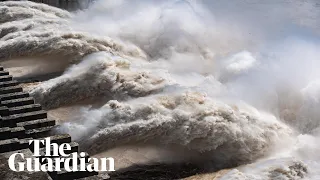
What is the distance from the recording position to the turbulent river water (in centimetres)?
752

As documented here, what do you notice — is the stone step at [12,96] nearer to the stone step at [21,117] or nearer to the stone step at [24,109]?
the stone step at [24,109]

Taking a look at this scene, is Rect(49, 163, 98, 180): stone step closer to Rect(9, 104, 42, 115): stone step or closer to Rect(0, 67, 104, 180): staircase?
Rect(0, 67, 104, 180): staircase

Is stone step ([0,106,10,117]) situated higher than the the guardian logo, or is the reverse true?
stone step ([0,106,10,117])

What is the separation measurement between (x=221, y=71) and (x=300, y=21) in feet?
29.2

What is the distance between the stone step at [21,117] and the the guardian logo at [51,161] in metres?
0.79

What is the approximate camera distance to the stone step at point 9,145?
17.8 feet

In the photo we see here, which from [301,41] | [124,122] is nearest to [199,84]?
[124,122]

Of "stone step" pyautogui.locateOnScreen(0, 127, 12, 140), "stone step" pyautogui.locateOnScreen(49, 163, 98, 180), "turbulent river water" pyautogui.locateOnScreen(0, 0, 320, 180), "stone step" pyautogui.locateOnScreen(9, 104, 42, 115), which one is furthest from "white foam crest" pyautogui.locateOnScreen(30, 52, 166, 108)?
"stone step" pyautogui.locateOnScreen(49, 163, 98, 180)

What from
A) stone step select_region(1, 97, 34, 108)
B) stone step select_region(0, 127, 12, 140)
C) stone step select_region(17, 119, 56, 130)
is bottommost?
stone step select_region(0, 127, 12, 140)

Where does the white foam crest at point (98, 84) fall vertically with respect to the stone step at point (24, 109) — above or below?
above

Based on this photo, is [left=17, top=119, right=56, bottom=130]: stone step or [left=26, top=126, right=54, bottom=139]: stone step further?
[left=17, top=119, right=56, bottom=130]: stone step

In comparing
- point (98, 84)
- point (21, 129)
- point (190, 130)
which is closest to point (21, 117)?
point (21, 129)

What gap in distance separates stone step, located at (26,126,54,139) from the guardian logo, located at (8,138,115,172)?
48 centimetres

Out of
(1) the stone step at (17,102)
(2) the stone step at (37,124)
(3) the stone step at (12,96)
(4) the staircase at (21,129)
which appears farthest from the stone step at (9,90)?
(2) the stone step at (37,124)
